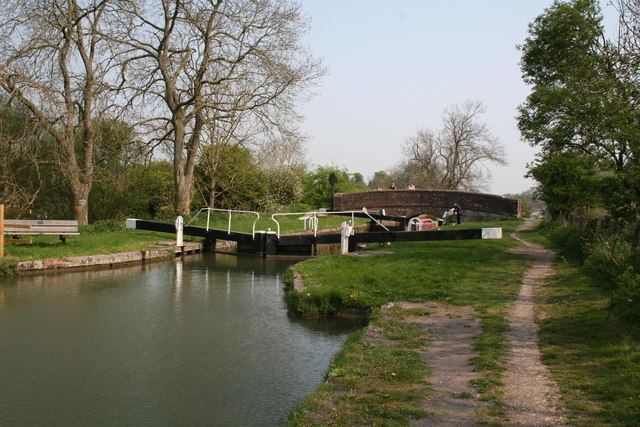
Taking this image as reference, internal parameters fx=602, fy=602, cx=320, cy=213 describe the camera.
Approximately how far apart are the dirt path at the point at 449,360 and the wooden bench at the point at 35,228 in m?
9.59

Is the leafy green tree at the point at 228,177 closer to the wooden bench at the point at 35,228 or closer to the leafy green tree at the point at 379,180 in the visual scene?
the wooden bench at the point at 35,228

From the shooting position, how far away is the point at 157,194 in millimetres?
26766

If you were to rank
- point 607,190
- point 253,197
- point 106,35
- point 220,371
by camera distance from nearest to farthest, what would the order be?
point 220,371, point 607,190, point 106,35, point 253,197

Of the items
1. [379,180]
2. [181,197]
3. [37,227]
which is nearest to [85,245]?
[37,227]

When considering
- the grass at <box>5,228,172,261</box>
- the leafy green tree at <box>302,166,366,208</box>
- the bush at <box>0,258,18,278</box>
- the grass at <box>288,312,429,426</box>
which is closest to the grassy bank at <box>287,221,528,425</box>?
the grass at <box>288,312,429,426</box>

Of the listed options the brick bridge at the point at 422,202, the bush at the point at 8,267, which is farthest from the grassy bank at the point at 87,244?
the brick bridge at the point at 422,202

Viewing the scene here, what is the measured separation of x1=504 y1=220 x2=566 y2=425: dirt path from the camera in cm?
457

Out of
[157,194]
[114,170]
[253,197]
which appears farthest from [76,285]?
[253,197]

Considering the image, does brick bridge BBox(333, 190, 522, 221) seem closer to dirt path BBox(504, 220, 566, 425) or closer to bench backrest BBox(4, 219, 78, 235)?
bench backrest BBox(4, 219, 78, 235)

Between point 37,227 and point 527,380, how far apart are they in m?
12.6

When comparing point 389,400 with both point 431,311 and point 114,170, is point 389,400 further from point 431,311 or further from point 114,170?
point 114,170

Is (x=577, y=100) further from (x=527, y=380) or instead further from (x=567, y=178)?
(x=527, y=380)

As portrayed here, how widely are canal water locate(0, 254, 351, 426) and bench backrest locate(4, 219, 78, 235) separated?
7.13 ft

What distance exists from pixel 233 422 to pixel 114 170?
65.2 ft
